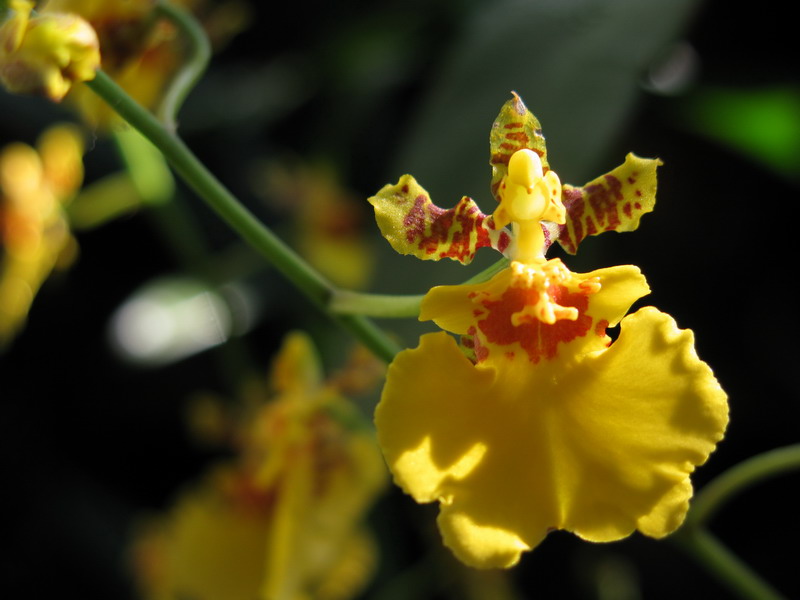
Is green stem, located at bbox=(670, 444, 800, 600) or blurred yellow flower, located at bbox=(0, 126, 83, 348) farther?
blurred yellow flower, located at bbox=(0, 126, 83, 348)

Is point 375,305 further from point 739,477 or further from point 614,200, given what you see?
point 739,477

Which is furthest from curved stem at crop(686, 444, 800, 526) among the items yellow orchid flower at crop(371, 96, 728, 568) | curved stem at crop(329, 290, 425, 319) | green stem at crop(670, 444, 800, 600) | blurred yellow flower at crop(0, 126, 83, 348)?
blurred yellow flower at crop(0, 126, 83, 348)

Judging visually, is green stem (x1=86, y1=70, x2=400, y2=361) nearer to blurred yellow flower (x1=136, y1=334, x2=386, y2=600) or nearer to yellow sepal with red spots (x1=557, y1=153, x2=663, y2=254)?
yellow sepal with red spots (x1=557, y1=153, x2=663, y2=254)

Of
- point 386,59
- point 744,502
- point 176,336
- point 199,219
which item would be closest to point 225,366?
point 176,336

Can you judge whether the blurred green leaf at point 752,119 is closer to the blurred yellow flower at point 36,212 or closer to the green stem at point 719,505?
the green stem at point 719,505

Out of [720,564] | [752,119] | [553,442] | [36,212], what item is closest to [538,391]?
[553,442]
